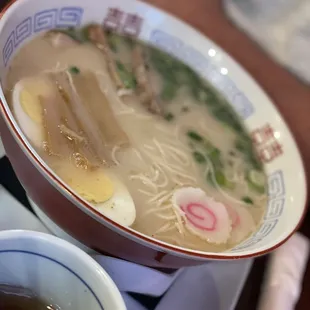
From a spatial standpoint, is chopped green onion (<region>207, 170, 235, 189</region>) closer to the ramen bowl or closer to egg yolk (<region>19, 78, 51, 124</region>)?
the ramen bowl

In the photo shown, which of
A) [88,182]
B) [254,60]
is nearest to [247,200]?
[88,182]

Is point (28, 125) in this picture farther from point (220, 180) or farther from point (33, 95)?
point (220, 180)

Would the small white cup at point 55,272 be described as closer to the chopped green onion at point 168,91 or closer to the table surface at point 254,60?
the chopped green onion at point 168,91

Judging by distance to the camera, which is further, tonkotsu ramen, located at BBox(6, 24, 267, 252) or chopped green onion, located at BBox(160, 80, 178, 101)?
chopped green onion, located at BBox(160, 80, 178, 101)

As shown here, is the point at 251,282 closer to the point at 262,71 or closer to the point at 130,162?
the point at 130,162

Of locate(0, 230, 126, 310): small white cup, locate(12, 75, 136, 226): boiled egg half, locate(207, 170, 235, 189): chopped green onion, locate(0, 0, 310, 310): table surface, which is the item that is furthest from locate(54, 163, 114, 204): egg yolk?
locate(0, 0, 310, 310): table surface
